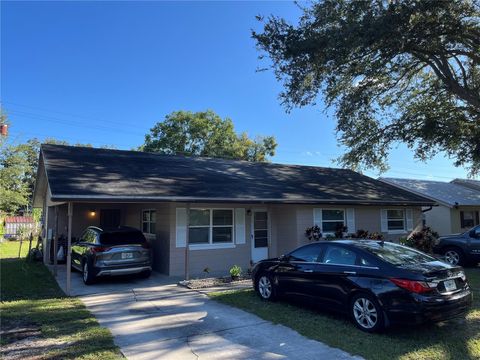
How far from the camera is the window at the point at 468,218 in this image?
26.4 m

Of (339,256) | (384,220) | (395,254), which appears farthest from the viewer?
(384,220)

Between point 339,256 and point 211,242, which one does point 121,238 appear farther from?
point 339,256

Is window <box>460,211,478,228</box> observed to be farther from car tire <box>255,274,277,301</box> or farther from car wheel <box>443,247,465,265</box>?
car tire <box>255,274,277,301</box>

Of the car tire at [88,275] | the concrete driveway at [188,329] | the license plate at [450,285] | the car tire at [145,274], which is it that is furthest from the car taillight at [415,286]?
the car tire at [88,275]

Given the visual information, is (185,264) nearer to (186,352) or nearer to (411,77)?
(186,352)

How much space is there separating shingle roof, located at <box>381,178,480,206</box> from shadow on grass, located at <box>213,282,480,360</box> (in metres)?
19.9

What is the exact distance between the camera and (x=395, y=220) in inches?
734

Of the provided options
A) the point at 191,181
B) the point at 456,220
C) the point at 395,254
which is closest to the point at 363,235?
the point at 191,181

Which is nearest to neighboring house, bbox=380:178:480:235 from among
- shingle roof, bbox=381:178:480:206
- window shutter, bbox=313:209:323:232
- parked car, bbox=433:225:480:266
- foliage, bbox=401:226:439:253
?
shingle roof, bbox=381:178:480:206

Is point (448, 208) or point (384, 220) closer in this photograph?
point (384, 220)

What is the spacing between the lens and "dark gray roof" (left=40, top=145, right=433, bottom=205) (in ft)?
36.6

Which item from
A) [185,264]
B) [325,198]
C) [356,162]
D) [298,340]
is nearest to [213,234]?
[185,264]

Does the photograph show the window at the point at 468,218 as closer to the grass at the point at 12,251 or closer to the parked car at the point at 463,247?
the parked car at the point at 463,247

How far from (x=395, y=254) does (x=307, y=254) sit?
1813 millimetres
